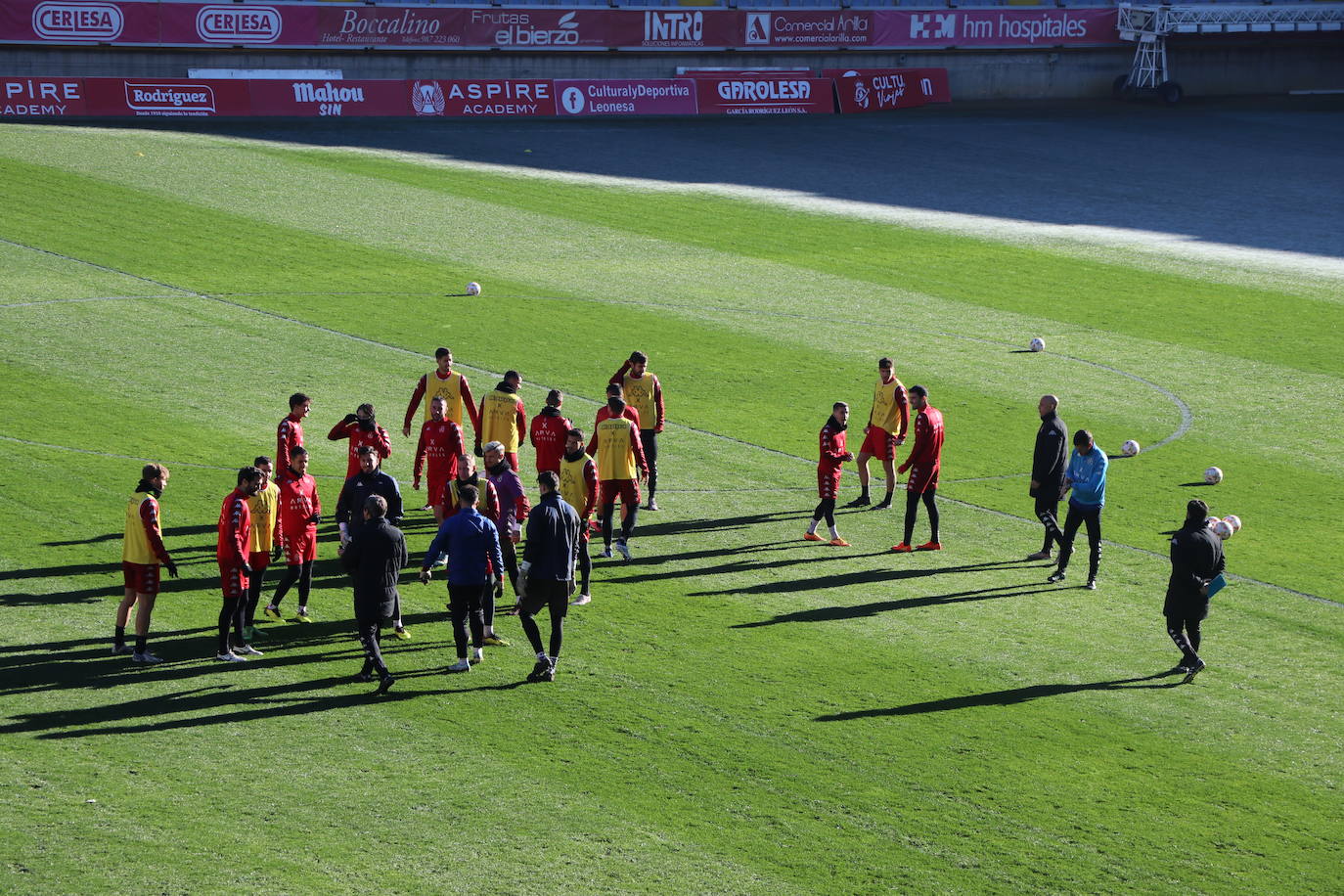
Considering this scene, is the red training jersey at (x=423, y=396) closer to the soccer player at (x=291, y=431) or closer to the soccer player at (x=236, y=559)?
the soccer player at (x=291, y=431)

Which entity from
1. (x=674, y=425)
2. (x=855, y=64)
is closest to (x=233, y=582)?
(x=674, y=425)

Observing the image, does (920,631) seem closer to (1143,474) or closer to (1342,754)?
(1342,754)

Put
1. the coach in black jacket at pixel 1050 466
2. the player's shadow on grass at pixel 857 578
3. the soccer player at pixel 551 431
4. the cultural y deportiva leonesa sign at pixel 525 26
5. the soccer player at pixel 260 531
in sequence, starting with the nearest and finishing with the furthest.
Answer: the soccer player at pixel 260 531, the player's shadow on grass at pixel 857 578, the soccer player at pixel 551 431, the coach in black jacket at pixel 1050 466, the cultural y deportiva leonesa sign at pixel 525 26

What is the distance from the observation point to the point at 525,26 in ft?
174

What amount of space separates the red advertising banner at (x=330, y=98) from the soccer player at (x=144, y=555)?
119 feet

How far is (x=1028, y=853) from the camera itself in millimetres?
11781

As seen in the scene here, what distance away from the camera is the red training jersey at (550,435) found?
1819 centimetres

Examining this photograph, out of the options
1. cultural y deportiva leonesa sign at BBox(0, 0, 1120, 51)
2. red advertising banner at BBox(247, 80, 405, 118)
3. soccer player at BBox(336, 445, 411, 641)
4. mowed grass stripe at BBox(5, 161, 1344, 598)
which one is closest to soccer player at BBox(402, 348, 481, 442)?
soccer player at BBox(336, 445, 411, 641)

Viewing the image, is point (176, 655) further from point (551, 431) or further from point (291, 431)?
point (551, 431)

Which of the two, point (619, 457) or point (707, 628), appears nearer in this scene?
point (707, 628)

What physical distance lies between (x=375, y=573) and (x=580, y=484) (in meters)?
3.35

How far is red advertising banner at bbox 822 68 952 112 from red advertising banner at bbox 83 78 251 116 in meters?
20.8

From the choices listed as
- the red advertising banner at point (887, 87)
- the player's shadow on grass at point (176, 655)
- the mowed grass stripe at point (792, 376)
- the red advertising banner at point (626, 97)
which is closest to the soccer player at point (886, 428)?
the mowed grass stripe at point (792, 376)

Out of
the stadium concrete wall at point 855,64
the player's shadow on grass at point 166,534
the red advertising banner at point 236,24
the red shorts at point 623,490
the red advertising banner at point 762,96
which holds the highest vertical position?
the red advertising banner at point 236,24
